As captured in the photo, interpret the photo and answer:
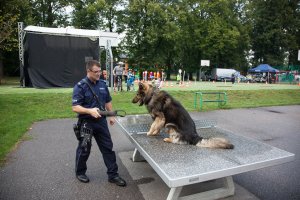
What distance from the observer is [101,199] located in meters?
3.68

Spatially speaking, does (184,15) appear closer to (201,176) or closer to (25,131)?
(25,131)

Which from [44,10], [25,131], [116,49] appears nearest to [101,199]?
[25,131]

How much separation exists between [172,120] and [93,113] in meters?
1.58

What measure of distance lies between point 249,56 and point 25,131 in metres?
60.0

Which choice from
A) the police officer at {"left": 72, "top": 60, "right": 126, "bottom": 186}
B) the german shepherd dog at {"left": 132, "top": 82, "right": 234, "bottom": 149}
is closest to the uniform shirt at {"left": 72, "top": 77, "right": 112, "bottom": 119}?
the police officer at {"left": 72, "top": 60, "right": 126, "bottom": 186}

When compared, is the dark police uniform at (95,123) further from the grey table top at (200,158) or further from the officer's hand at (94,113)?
the grey table top at (200,158)

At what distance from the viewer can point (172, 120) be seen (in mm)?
4477

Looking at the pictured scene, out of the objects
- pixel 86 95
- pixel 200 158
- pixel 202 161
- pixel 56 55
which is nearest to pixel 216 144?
pixel 200 158

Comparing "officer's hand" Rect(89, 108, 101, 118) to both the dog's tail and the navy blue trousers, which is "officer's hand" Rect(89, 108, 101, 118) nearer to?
the navy blue trousers

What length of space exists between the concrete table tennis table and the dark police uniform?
0.55 metres

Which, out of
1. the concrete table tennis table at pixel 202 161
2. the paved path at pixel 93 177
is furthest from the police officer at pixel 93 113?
the concrete table tennis table at pixel 202 161

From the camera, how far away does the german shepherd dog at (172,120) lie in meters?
4.17

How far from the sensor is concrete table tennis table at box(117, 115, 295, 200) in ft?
A: 9.72

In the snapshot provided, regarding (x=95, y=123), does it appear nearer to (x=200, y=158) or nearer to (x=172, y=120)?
(x=172, y=120)
